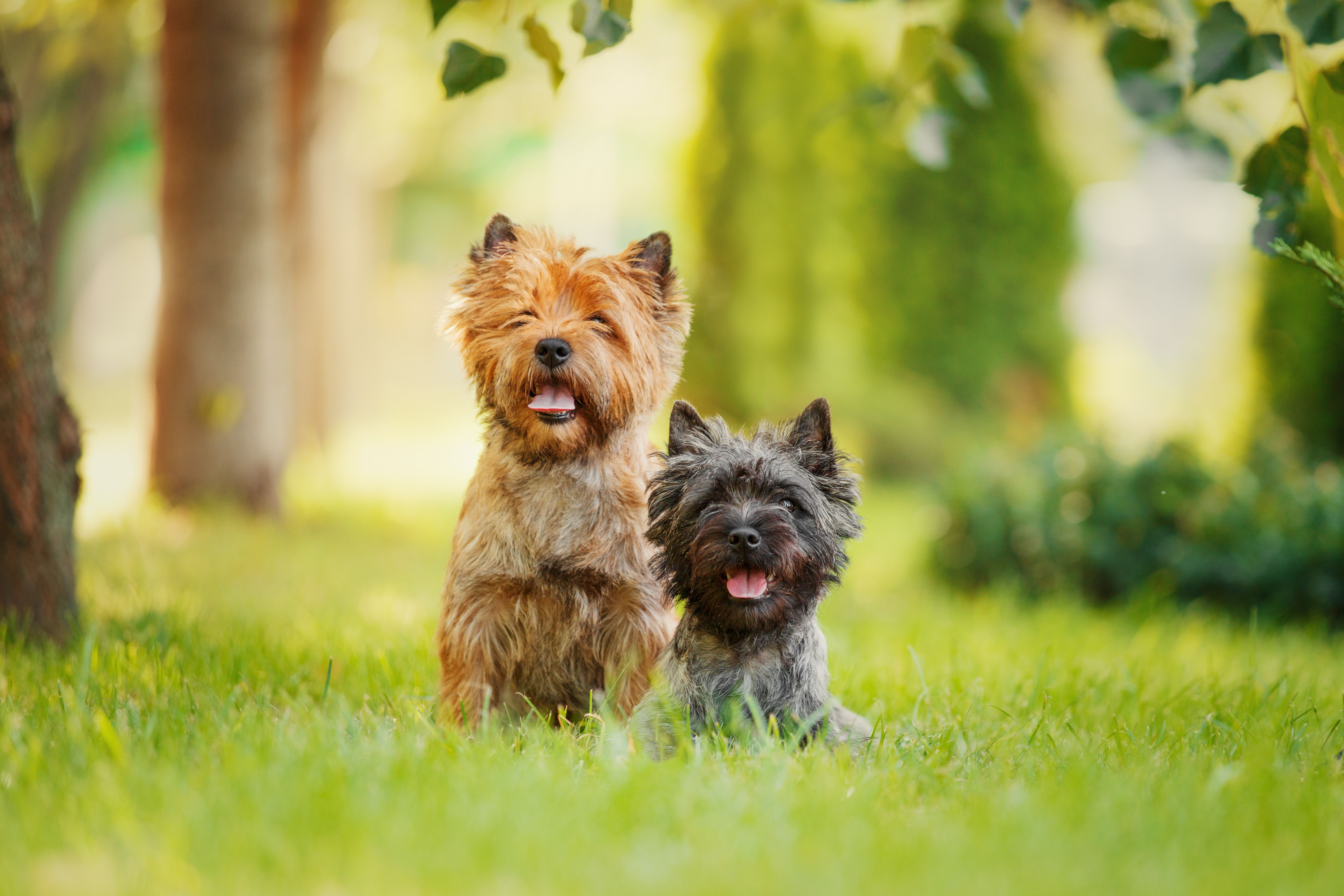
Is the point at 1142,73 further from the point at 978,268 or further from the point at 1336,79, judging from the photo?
the point at 978,268

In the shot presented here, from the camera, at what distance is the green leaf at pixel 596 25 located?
11.3 feet

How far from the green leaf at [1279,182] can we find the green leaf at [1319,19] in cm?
33

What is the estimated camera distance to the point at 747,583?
3342mm

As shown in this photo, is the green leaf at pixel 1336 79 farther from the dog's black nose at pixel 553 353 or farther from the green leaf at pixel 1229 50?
the dog's black nose at pixel 553 353

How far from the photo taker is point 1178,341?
910 inches

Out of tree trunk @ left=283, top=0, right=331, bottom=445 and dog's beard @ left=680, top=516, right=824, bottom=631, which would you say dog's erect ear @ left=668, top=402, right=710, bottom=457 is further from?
tree trunk @ left=283, top=0, right=331, bottom=445

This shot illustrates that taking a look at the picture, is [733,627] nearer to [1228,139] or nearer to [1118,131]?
[1228,139]

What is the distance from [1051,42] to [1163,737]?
13.4 metres

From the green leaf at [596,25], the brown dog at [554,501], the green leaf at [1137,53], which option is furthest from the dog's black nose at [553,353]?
the green leaf at [1137,53]

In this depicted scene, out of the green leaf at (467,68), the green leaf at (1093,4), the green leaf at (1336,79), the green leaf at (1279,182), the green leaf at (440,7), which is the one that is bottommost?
the green leaf at (1279,182)

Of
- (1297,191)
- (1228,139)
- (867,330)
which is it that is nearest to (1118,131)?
(867,330)

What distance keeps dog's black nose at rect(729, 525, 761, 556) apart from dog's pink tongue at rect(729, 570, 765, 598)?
0.09 m

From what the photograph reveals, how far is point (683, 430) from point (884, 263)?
482 inches

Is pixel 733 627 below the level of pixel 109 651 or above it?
above
